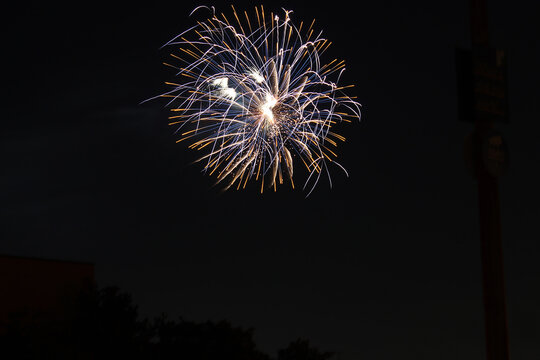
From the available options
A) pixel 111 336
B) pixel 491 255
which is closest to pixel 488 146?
pixel 491 255

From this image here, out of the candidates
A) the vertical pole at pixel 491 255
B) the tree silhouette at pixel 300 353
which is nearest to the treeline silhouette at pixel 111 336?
the tree silhouette at pixel 300 353

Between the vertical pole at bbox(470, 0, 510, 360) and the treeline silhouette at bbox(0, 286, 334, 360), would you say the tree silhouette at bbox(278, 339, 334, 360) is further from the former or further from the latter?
the vertical pole at bbox(470, 0, 510, 360)

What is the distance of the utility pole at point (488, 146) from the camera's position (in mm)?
10414

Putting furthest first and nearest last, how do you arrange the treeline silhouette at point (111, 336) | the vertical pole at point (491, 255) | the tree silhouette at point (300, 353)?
the tree silhouette at point (300, 353) < the treeline silhouette at point (111, 336) < the vertical pole at point (491, 255)

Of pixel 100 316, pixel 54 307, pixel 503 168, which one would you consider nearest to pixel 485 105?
pixel 503 168

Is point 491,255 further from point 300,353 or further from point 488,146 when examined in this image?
point 300,353

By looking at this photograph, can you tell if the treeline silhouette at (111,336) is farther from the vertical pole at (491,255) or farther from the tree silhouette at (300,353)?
the vertical pole at (491,255)

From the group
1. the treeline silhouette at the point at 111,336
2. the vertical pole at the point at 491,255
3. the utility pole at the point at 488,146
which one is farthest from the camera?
the treeline silhouette at the point at 111,336

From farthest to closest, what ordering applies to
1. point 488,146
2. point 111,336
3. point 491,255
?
point 111,336 → point 488,146 → point 491,255

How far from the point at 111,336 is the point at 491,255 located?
17.6 m

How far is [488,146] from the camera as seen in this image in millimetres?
10766

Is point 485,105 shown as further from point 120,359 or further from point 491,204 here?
point 120,359

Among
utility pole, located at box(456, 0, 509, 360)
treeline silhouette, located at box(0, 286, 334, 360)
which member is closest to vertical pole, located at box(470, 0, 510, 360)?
utility pole, located at box(456, 0, 509, 360)

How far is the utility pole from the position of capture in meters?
10.4
